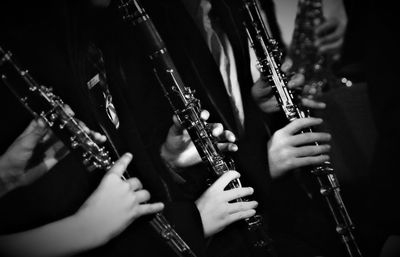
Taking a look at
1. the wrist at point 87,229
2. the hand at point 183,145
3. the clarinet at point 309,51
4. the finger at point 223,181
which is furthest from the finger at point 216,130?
the wrist at point 87,229

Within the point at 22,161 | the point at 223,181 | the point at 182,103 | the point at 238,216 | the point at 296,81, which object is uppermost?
the point at 22,161

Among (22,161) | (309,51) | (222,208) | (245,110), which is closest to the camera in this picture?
(22,161)

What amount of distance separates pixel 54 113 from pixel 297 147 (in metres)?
0.77

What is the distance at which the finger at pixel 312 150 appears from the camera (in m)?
1.23

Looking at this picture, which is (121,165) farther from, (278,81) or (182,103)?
(278,81)

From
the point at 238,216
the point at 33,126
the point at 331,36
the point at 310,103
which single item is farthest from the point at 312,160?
the point at 33,126

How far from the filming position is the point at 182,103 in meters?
1.16

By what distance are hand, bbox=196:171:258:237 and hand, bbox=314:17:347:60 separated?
0.53m

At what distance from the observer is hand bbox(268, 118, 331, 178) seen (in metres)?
1.23

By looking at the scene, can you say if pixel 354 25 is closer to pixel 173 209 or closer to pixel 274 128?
pixel 274 128

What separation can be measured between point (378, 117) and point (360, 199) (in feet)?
1.01

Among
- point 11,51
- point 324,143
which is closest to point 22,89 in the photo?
point 11,51

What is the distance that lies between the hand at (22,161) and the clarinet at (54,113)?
0.03m

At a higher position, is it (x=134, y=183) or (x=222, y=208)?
(x=134, y=183)
